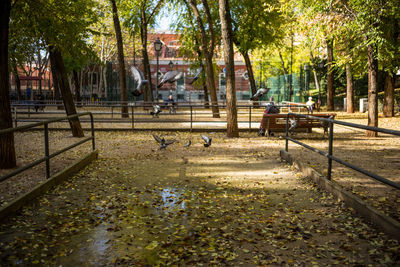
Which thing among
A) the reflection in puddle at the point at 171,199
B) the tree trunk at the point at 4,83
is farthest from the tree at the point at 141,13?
the reflection in puddle at the point at 171,199

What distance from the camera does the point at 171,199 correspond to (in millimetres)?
5965

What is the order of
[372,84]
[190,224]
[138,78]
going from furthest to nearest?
[138,78], [372,84], [190,224]

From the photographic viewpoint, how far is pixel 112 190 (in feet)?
21.6

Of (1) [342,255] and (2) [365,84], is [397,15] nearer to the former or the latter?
(1) [342,255]

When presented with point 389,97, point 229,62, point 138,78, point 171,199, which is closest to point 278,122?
point 229,62

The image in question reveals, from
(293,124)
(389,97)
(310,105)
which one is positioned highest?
(389,97)

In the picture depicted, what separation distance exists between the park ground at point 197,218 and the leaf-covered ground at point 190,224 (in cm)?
1

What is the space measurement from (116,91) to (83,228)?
29729 millimetres

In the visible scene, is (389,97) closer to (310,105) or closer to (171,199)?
(310,105)

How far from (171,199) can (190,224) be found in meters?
1.17

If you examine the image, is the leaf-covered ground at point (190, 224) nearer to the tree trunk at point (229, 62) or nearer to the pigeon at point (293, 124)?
the pigeon at point (293, 124)

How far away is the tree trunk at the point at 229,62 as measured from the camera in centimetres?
1316

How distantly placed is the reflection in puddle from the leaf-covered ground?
0.05ft

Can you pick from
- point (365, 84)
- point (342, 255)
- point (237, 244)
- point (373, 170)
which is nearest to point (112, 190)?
point (237, 244)
